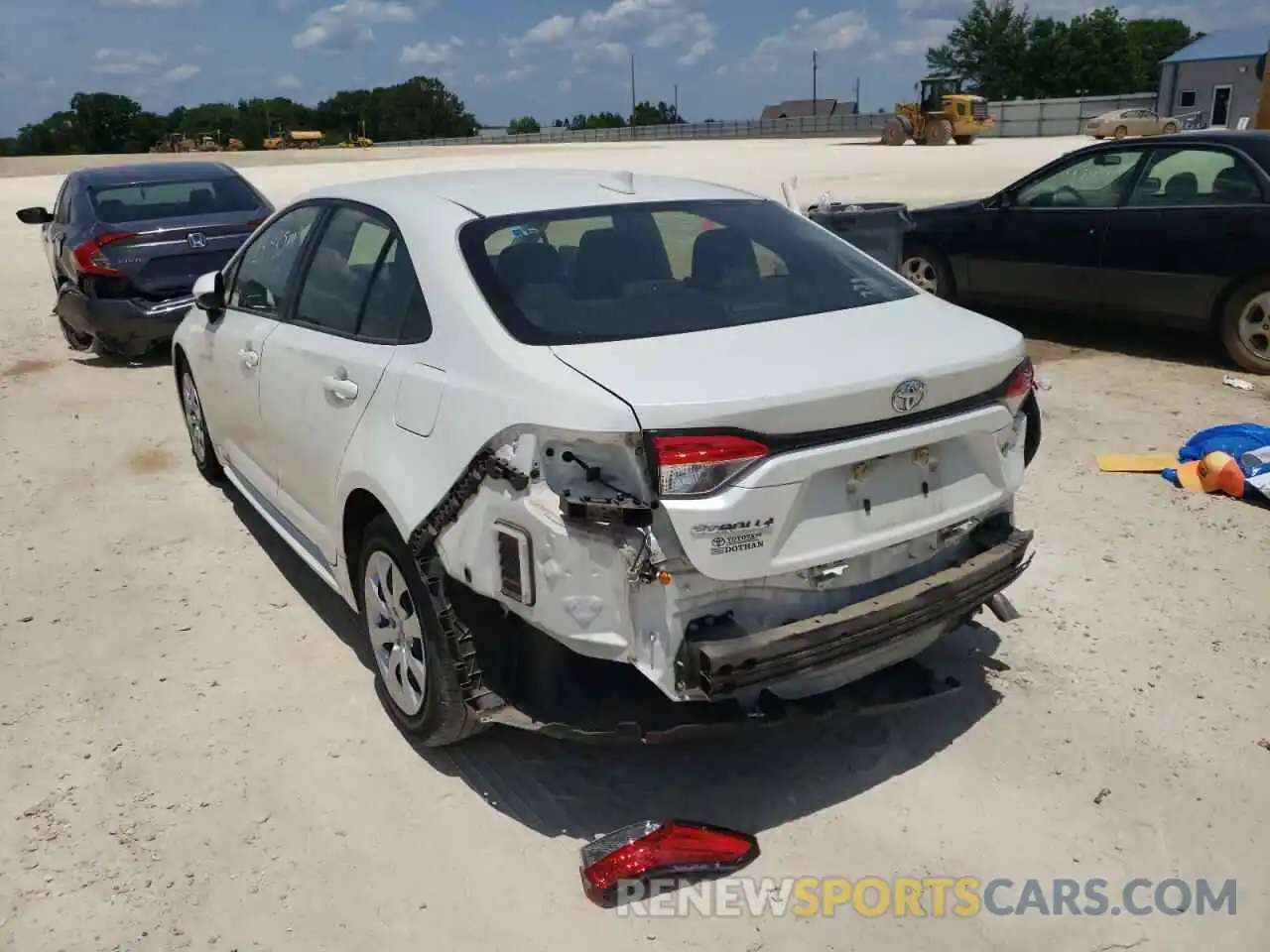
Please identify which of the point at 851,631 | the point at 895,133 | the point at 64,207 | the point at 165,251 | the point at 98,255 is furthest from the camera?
the point at 895,133

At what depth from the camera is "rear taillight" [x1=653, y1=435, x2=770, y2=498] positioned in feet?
8.80

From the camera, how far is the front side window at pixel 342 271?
3857mm

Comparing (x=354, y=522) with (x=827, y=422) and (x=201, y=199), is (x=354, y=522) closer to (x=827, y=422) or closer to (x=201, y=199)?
(x=827, y=422)

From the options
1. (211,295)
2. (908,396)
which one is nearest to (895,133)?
(211,295)

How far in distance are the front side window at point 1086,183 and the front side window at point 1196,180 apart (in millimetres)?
181

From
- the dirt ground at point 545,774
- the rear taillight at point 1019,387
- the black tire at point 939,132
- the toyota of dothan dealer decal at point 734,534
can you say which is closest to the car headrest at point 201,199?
the dirt ground at point 545,774

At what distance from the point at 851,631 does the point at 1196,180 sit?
6.37 meters

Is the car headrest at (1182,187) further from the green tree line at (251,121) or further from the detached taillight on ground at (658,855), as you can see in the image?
the green tree line at (251,121)

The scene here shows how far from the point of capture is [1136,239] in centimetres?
798

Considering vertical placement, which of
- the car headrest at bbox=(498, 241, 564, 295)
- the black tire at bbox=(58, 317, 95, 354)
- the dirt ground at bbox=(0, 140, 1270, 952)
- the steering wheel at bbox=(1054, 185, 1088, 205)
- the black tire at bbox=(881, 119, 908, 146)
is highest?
the black tire at bbox=(881, 119, 908, 146)

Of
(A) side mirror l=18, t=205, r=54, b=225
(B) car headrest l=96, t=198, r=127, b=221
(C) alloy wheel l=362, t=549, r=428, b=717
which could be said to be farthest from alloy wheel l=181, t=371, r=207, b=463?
(A) side mirror l=18, t=205, r=54, b=225

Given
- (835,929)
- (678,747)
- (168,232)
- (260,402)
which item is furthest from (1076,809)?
(168,232)

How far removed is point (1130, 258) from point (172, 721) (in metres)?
7.10

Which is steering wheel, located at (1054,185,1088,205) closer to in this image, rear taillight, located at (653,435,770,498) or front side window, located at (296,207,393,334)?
front side window, located at (296,207,393,334)
